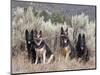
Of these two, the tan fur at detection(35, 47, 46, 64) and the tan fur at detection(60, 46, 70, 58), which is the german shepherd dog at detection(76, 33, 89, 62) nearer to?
the tan fur at detection(60, 46, 70, 58)

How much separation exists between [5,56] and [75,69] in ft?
2.68

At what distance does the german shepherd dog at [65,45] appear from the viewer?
8.16ft

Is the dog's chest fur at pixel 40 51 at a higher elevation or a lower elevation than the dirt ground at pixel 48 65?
higher

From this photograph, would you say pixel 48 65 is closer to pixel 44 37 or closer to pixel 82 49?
pixel 44 37

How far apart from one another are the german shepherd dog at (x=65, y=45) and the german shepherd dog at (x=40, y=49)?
180mm

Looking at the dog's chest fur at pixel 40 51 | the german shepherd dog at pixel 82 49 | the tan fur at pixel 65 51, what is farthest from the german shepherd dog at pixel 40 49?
the german shepherd dog at pixel 82 49

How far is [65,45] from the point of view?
8.20 ft

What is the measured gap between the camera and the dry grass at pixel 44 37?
7.50ft

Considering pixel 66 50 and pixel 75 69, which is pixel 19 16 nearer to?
pixel 66 50

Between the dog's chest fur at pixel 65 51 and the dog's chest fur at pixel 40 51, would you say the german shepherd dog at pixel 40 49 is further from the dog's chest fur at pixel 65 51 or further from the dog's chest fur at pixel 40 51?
the dog's chest fur at pixel 65 51

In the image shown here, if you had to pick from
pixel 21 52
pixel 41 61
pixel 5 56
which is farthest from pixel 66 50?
pixel 5 56

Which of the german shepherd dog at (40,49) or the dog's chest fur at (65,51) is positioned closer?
the german shepherd dog at (40,49)

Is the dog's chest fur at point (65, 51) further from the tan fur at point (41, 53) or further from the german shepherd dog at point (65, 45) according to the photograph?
the tan fur at point (41, 53)

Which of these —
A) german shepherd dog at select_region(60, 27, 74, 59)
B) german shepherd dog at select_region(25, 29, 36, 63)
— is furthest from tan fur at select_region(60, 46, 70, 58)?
german shepherd dog at select_region(25, 29, 36, 63)
